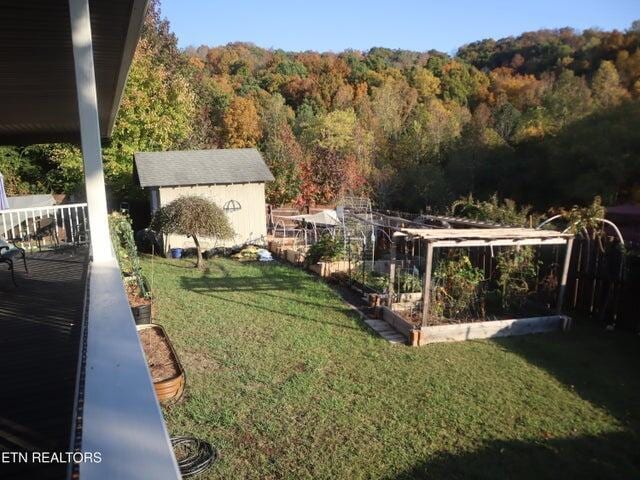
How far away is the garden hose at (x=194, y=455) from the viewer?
376 centimetres

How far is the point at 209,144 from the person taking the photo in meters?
28.5

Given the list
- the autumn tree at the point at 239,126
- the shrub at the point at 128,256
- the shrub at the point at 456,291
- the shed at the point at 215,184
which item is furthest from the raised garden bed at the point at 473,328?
the autumn tree at the point at 239,126

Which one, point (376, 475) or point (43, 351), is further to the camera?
point (376, 475)

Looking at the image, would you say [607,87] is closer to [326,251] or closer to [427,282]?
[326,251]

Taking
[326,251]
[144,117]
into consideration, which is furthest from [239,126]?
[326,251]

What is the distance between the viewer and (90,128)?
381 centimetres

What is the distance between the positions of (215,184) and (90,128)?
38.3 feet

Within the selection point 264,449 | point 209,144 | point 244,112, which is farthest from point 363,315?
point 244,112

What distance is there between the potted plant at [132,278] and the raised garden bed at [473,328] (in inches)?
155

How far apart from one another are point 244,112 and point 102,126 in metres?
26.4

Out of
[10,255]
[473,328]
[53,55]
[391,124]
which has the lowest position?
[473,328]

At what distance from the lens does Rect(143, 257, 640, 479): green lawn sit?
4070mm

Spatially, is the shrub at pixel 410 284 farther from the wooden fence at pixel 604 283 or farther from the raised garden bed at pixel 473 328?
the wooden fence at pixel 604 283

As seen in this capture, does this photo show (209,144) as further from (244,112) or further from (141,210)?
(141,210)
